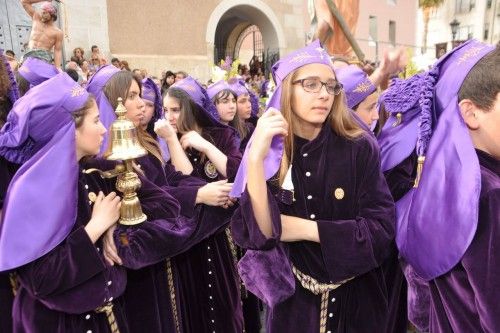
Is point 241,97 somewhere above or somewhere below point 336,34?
below

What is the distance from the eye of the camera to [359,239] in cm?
191

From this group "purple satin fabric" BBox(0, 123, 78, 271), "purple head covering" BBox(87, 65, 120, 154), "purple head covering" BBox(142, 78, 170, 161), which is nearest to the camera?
"purple satin fabric" BBox(0, 123, 78, 271)

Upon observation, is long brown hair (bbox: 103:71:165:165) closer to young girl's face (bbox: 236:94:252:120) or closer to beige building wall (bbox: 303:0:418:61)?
young girl's face (bbox: 236:94:252:120)

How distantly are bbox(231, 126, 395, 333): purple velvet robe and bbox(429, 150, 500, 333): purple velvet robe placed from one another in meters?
0.40

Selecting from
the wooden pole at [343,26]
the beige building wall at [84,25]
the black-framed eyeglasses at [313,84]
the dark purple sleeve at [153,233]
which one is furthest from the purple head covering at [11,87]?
the beige building wall at [84,25]

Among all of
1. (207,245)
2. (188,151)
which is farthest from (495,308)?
(188,151)

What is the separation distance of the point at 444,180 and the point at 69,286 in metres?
1.68

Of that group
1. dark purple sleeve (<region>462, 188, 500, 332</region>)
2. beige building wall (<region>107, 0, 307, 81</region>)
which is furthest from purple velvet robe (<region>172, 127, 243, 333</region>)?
beige building wall (<region>107, 0, 307, 81</region>)

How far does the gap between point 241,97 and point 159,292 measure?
9.28 feet

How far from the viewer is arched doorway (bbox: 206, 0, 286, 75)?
669 inches

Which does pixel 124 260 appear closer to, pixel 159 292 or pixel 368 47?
pixel 159 292

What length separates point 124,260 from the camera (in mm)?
2189

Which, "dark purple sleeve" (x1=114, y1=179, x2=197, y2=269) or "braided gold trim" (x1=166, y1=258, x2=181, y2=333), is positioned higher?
"dark purple sleeve" (x1=114, y1=179, x2=197, y2=269)

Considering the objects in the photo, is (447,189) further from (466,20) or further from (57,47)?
(466,20)
